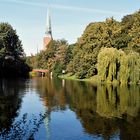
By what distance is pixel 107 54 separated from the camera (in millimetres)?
67625

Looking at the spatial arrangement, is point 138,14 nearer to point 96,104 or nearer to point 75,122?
point 96,104

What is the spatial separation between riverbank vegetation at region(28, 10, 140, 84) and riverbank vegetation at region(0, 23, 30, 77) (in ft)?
38.7

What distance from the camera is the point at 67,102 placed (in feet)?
132

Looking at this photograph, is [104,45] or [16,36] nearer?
[104,45]

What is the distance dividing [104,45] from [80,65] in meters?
8.55

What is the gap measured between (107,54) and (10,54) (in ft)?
170

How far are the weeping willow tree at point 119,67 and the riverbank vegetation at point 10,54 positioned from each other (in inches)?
1645

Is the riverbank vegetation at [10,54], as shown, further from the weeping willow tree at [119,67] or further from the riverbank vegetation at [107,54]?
the weeping willow tree at [119,67]

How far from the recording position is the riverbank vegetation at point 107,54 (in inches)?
2589

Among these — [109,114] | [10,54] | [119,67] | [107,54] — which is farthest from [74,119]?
[10,54]

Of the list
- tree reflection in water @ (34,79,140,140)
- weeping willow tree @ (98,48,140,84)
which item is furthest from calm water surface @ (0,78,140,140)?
weeping willow tree @ (98,48,140,84)

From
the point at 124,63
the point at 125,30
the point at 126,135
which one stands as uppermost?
the point at 125,30

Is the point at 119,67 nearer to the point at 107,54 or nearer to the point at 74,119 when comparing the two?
the point at 107,54

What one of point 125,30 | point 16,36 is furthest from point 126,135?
point 16,36
